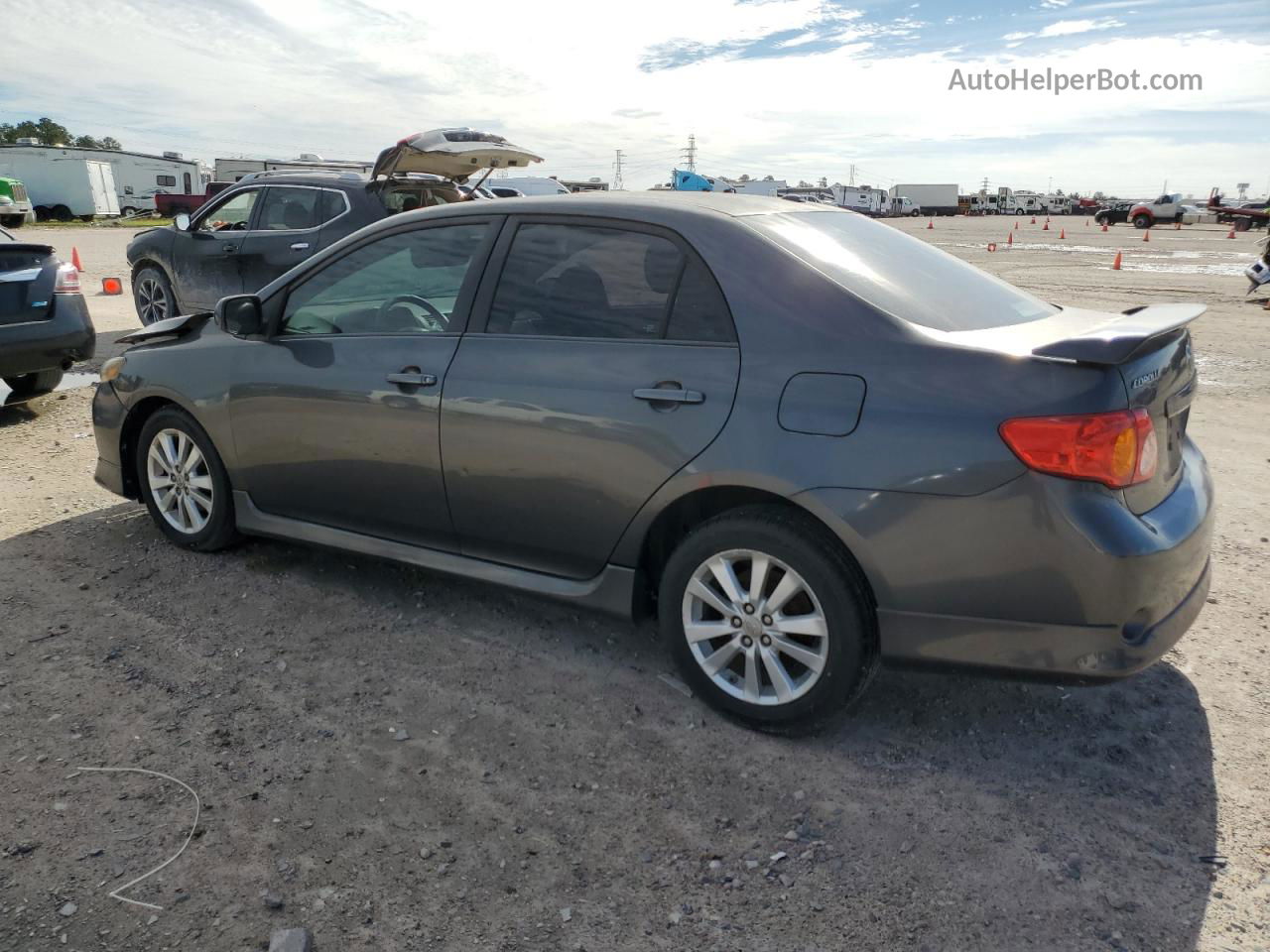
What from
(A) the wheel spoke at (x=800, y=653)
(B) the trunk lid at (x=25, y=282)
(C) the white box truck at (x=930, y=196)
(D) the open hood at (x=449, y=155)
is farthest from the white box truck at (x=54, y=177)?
(C) the white box truck at (x=930, y=196)

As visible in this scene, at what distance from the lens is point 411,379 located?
12.3ft

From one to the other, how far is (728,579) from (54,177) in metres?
48.8

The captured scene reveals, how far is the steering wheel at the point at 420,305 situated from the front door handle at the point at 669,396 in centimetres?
97

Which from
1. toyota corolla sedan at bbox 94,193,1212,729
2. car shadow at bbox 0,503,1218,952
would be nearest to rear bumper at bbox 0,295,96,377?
car shadow at bbox 0,503,1218,952

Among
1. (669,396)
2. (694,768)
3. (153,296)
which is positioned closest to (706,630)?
(694,768)

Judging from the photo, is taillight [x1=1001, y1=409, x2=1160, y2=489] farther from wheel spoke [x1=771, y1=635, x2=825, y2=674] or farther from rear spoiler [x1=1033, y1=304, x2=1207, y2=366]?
wheel spoke [x1=771, y1=635, x2=825, y2=674]

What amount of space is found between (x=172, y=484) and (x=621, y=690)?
2.55 meters

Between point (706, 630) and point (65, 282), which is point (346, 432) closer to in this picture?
point (706, 630)

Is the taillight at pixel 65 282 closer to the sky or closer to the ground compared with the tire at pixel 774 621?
closer to the sky

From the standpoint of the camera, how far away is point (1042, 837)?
2715 millimetres

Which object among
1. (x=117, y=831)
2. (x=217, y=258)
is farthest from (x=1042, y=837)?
(x=217, y=258)

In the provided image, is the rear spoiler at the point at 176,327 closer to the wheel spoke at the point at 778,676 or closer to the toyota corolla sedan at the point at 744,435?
the toyota corolla sedan at the point at 744,435

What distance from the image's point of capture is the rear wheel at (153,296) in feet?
35.2

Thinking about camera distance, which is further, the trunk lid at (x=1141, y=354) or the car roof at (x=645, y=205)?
the car roof at (x=645, y=205)
